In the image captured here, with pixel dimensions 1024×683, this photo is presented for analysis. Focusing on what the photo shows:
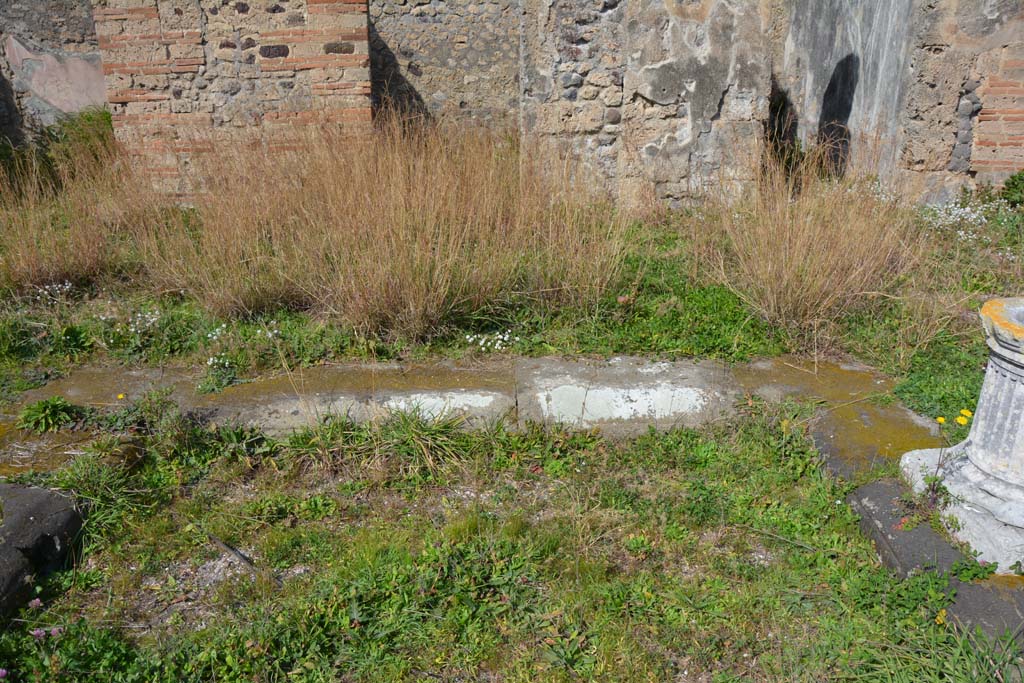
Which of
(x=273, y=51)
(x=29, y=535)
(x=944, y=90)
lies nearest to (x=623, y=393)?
(x=29, y=535)

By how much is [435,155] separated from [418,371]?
2.03 meters

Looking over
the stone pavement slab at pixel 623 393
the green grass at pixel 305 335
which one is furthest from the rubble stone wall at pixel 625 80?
the stone pavement slab at pixel 623 393

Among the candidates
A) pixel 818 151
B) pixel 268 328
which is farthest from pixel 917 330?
pixel 268 328

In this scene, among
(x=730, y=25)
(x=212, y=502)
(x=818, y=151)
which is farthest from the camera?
(x=730, y=25)

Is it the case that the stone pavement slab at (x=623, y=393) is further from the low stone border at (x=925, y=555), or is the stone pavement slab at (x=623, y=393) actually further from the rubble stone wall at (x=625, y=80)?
the rubble stone wall at (x=625, y=80)

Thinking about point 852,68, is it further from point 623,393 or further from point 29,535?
point 29,535

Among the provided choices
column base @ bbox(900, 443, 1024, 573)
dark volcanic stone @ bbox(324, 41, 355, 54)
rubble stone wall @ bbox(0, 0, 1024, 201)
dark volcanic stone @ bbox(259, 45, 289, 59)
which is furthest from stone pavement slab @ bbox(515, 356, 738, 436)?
dark volcanic stone @ bbox(259, 45, 289, 59)

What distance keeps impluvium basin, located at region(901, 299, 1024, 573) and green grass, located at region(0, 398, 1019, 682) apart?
0.29 m

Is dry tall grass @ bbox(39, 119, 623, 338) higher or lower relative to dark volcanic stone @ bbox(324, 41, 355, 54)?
lower

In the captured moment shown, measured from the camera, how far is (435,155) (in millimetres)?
5535

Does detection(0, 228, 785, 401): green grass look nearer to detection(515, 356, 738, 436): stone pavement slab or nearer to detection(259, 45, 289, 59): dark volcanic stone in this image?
detection(515, 356, 738, 436): stone pavement slab

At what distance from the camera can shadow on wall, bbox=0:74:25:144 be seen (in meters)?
11.2

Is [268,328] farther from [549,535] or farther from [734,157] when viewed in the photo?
[734,157]

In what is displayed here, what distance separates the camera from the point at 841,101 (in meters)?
9.83
